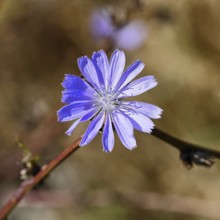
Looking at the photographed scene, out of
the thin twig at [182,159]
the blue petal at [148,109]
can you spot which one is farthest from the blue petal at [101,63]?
the thin twig at [182,159]

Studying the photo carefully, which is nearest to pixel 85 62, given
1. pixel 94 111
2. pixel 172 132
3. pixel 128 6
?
pixel 94 111

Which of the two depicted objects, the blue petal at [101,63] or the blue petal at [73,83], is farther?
the blue petal at [101,63]

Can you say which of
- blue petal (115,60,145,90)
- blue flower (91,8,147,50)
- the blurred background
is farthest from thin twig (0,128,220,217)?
the blurred background

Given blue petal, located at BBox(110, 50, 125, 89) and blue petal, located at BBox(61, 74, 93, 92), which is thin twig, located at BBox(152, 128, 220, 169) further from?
blue petal, located at BBox(61, 74, 93, 92)

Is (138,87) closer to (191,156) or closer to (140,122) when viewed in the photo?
(140,122)

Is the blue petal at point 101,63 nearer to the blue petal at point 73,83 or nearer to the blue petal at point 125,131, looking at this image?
the blue petal at point 73,83

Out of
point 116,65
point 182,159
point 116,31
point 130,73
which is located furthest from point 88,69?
point 116,31
